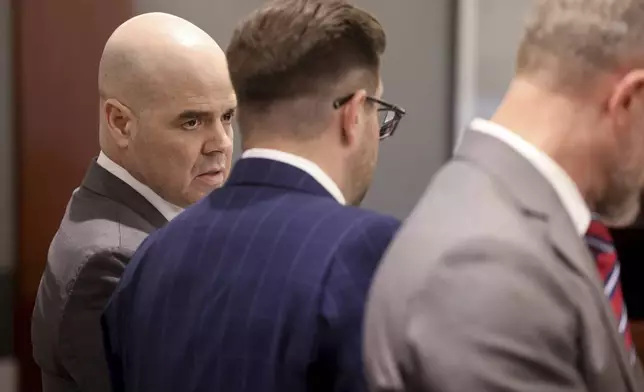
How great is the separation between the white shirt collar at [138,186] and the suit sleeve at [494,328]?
0.77m

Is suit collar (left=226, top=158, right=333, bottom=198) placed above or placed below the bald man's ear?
above

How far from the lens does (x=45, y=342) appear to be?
131 cm

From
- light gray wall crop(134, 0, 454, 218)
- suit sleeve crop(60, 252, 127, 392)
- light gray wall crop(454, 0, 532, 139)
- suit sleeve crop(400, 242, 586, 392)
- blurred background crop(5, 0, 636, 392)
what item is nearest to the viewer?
suit sleeve crop(400, 242, 586, 392)

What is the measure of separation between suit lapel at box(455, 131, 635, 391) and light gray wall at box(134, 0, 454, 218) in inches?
53.4

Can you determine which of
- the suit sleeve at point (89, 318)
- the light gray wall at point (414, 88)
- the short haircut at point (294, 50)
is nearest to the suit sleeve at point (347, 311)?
the short haircut at point (294, 50)

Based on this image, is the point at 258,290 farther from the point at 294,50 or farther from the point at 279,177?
the point at 294,50

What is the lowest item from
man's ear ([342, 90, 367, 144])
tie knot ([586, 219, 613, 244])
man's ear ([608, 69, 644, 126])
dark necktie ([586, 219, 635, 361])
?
dark necktie ([586, 219, 635, 361])

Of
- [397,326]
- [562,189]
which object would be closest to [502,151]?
[562,189]

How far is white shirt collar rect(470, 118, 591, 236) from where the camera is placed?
76cm

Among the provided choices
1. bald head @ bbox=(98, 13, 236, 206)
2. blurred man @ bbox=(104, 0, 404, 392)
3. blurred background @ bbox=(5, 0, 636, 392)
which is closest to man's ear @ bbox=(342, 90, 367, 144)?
blurred man @ bbox=(104, 0, 404, 392)

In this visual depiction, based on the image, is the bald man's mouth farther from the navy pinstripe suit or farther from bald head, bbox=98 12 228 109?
the navy pinstripe suit

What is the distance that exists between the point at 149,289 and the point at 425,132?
126 cm

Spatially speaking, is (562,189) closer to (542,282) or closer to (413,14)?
(542,282)

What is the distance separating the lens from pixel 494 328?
683 mm
